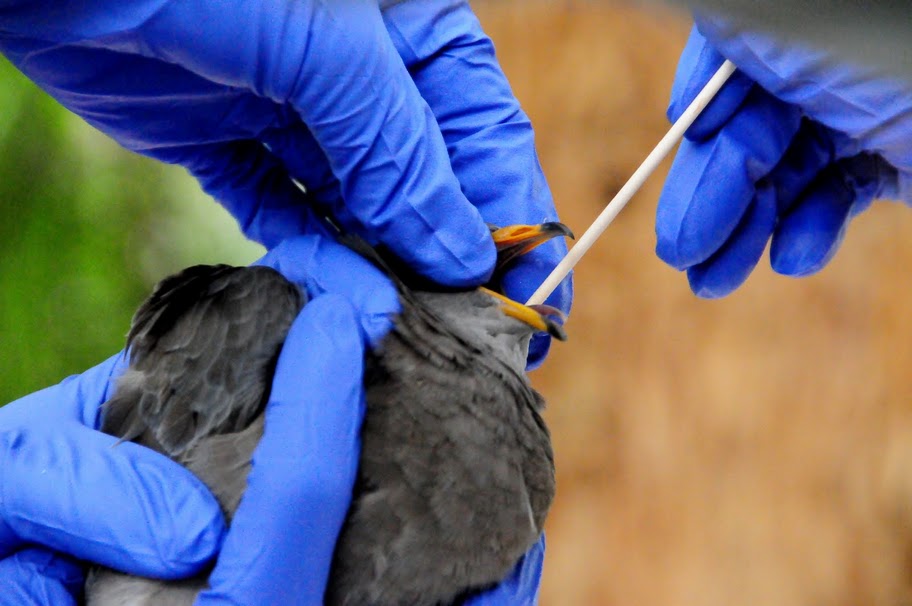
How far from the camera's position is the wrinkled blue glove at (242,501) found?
0.97m

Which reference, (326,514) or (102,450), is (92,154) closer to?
(102,450)

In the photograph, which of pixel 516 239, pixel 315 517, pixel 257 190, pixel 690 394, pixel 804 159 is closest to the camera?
pixel 315 517

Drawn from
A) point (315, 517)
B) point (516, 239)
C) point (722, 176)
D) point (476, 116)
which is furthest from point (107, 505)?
point (722, 176)

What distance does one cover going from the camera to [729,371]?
84.8 inches

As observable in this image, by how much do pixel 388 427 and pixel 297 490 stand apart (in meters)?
0.13

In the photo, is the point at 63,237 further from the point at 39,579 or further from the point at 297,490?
the point at 297,490

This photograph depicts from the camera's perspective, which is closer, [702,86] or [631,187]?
[631,187]

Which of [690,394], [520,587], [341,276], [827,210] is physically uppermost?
[341,276]

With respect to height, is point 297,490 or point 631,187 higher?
point 631,187

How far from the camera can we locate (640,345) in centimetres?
225

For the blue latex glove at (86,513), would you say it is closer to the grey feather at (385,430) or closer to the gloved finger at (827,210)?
the grey feather at (385,430)

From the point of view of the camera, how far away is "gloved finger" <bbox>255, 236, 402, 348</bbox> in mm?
1110

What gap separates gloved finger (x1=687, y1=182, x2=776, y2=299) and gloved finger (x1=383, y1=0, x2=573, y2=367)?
284 mm

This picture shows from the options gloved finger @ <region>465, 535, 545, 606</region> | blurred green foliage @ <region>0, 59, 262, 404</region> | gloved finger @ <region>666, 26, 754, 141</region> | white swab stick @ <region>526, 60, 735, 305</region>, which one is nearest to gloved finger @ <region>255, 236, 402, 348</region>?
white swab stick @ <region>526, 60, 735, 305</region>
